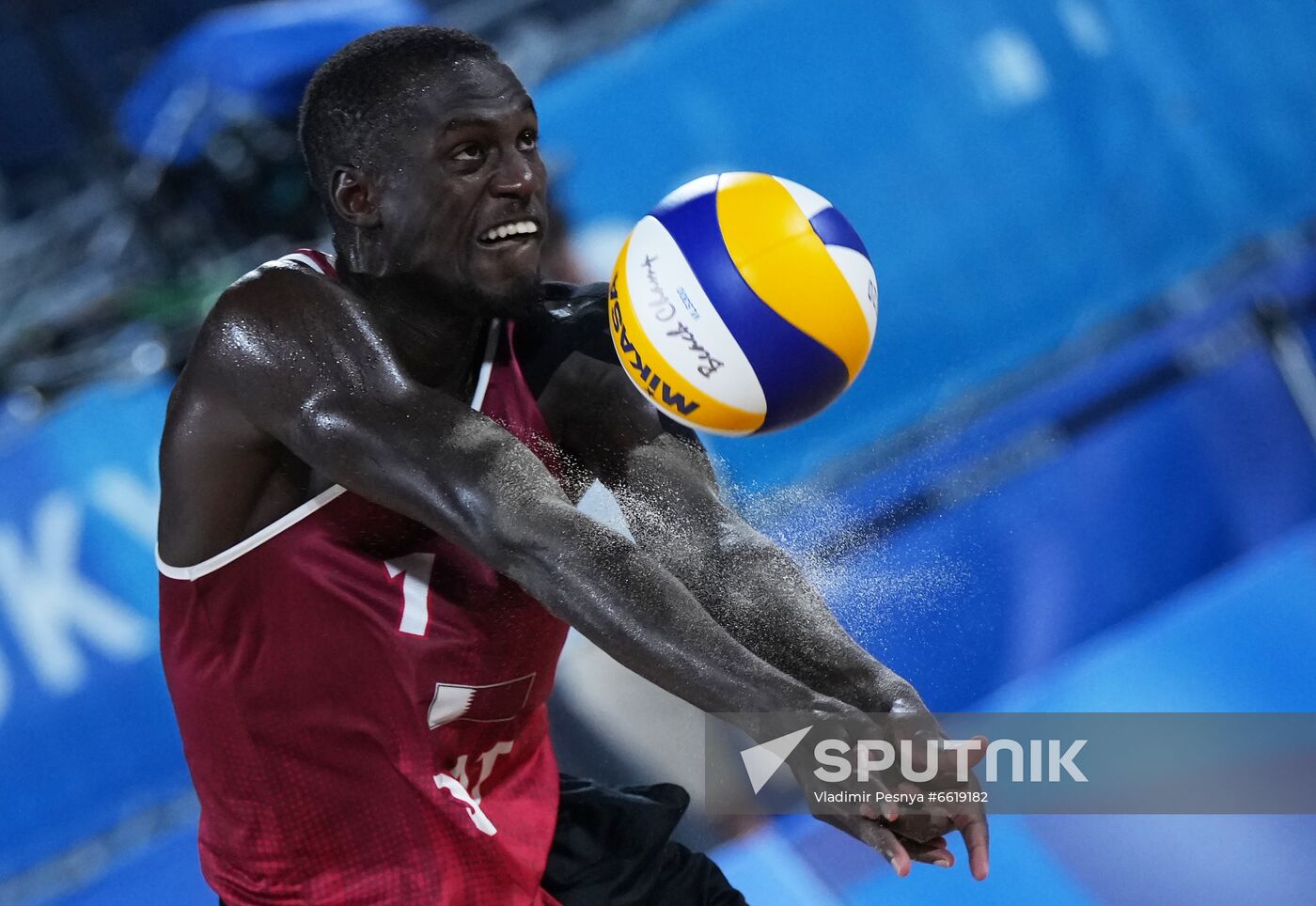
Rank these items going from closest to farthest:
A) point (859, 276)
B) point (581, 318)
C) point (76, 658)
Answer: point (859, 276) → point (581, 318) → point (76, 658)

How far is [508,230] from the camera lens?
203cm

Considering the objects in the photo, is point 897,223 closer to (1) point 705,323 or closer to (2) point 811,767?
(1) point 705,323

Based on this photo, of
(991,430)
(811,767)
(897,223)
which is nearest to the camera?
(811,767)

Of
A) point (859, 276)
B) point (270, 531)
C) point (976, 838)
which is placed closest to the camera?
point (976, 838)

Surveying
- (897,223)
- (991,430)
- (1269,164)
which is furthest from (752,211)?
(1269,164)

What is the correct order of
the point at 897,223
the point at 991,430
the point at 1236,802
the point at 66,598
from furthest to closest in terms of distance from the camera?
→ the point at 897,223
the point at 991,430
the point at 66,598
the point at 1236,802

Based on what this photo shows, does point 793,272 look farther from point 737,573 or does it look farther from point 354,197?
point 354,197

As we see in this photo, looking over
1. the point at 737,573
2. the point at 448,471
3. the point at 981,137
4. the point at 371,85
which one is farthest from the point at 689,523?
the point at 981,137

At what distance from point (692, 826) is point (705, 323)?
196 centimetres

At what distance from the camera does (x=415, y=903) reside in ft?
6.72

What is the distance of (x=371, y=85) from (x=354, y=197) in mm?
165

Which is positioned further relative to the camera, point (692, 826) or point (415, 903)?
point (692, 826)

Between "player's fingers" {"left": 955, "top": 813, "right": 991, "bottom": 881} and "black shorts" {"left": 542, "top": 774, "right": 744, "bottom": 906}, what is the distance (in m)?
0.66

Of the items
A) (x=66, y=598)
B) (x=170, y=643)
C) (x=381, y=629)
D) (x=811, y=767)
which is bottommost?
(x=66, y=598)
